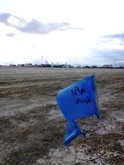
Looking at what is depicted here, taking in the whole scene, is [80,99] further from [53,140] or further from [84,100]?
[53,140]

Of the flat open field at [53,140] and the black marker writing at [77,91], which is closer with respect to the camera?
the black marker writing at [77,91]

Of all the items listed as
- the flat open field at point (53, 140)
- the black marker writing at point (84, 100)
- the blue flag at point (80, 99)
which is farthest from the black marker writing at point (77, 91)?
the flat open field at point (53, 140)

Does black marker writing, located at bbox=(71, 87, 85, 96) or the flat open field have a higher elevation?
black marker writing, located at bbox=(71, 87, 85, 96)

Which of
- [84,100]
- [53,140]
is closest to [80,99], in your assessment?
[84,100]

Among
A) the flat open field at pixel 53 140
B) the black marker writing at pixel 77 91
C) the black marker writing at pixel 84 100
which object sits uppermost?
the black marker writing at pixel 77 91

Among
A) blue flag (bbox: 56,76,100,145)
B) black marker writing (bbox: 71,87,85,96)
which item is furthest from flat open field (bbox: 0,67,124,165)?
black marker writing (bbox: 71,87,85,96)

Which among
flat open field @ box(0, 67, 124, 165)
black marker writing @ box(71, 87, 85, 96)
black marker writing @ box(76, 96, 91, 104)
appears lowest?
flat open field @ box(0, 67, 124, 165)

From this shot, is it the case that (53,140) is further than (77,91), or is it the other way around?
(53,140)

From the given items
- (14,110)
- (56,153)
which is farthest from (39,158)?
(14,110)

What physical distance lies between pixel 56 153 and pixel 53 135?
4.46 feet

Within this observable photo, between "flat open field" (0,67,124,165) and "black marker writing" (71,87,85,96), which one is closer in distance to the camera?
"black marker writing" (71,87,85,96)

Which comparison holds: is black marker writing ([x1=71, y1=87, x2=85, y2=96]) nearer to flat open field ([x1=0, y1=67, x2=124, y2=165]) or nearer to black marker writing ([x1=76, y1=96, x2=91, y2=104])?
black marker writing ([x1=76, y1=96, x2=91, y2=104])

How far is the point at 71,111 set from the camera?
188 inches

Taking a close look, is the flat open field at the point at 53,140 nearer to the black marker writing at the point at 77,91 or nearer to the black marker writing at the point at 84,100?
the black marker writing at the point at 84,100
